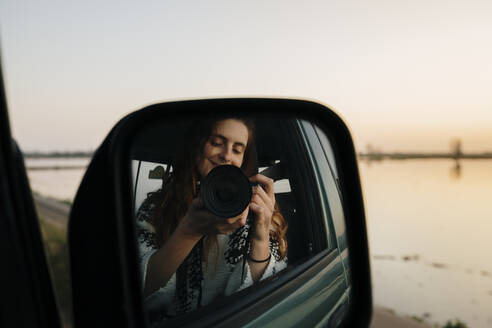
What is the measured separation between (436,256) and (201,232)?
14.3 meters

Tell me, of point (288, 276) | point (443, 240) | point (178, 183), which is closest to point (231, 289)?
point (288, 276)

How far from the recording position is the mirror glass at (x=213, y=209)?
1.35m

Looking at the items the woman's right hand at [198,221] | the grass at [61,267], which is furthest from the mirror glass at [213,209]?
the grass at [61,267]

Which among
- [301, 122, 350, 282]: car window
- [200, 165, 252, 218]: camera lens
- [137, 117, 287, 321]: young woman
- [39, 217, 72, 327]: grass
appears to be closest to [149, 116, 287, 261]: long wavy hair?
[137, 117, 287, 321]: young woman

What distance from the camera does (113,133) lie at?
116 cm

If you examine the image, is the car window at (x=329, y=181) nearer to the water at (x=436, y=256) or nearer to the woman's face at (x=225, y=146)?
the woman's face at (x=225, y=146)

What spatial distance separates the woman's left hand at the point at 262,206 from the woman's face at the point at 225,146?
11cm

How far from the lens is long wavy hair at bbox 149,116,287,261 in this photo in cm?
141

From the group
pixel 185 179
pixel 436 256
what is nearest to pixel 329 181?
pixel 185 179

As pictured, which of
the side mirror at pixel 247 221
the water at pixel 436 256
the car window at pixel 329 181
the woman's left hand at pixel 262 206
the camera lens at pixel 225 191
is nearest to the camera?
the side mirror at pixel 247 221

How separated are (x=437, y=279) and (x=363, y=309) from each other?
11761 mm

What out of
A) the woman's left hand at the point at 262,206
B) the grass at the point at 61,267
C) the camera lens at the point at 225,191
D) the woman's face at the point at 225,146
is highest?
the woman's face at the point at 225,146

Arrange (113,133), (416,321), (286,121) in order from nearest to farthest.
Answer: (113,133), (286,121), (416,321)

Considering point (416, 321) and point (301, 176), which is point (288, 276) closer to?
point (301, 176)
